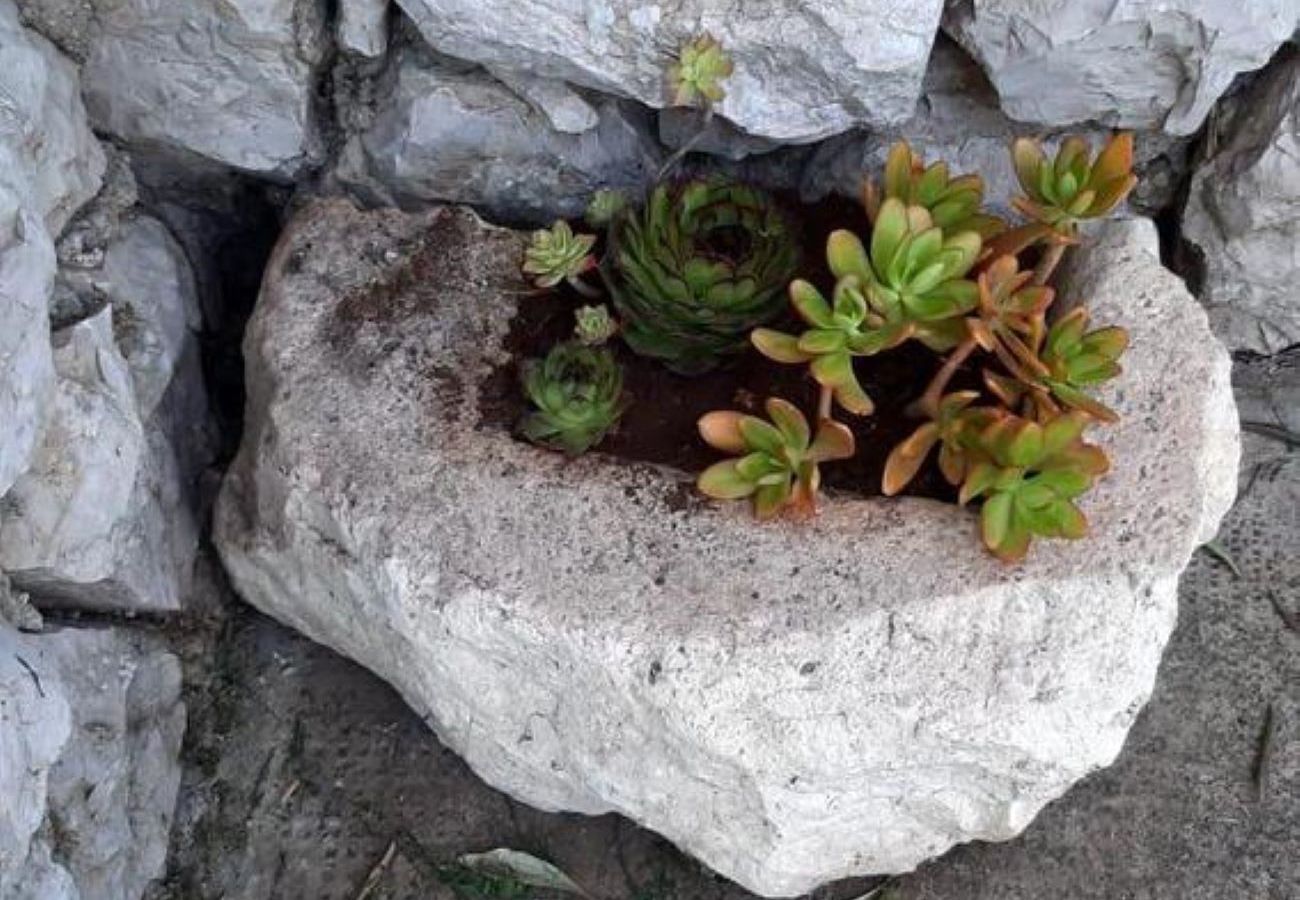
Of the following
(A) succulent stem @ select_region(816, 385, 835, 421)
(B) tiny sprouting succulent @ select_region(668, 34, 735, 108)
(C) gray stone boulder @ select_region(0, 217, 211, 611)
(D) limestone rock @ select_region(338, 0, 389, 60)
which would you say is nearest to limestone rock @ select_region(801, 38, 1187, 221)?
(B) tiny sprouting succulent @ select_region(668, 34, 735, 108)

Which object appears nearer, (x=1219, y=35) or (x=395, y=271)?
(x=1219, y=35)

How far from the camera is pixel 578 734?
1.83m

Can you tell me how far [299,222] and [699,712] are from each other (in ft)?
2.68

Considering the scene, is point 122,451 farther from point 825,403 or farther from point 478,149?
point 825,403

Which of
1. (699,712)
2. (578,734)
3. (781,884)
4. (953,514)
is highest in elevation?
(953,514)

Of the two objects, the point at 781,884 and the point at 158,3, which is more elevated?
the point at 158,3

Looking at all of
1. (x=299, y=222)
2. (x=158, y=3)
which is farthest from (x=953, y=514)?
(x=158, y=3)

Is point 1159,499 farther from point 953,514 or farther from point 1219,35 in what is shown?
point 1219,35

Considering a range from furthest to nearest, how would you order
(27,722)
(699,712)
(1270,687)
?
(1270,687), (699,712), (27,722)

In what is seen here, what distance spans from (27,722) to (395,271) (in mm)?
707

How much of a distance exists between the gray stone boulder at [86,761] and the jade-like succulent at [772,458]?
2.34 ft

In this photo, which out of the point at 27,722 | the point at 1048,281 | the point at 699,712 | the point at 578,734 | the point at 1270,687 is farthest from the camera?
the point at 1270,687

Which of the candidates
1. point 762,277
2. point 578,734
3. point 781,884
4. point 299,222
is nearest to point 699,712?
point 578,734

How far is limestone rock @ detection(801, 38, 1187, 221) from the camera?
6.73 ft
